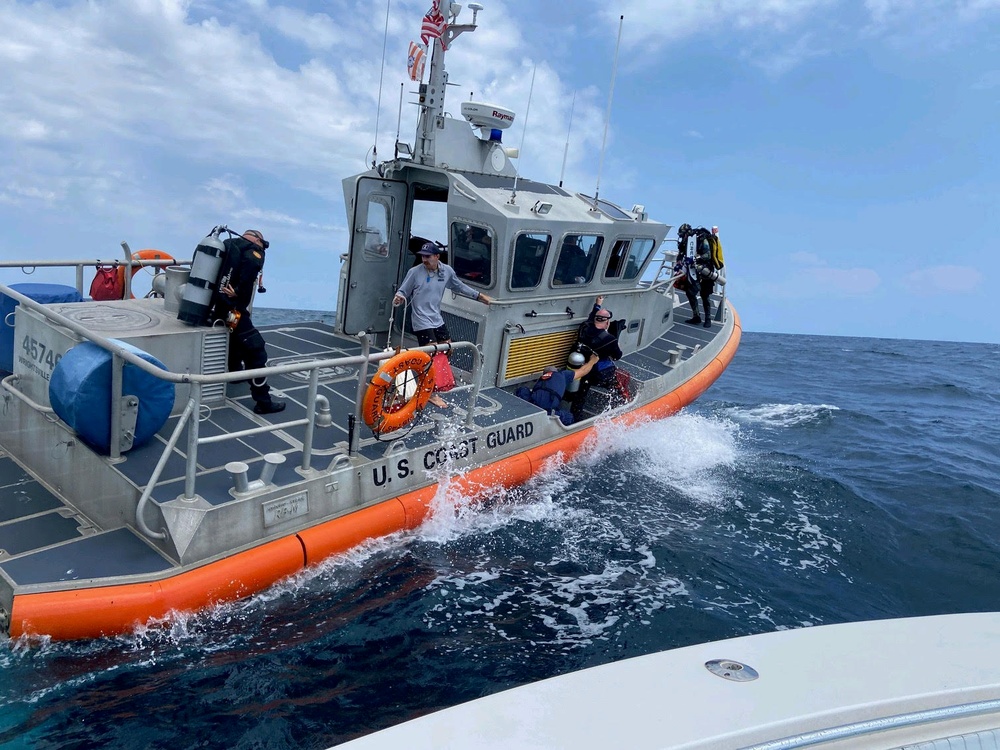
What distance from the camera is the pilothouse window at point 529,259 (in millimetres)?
6902

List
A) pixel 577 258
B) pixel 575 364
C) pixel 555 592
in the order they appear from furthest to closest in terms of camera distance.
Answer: pixel 577 258
pixel 575 364
pixel 555 592

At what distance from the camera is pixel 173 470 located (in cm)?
456

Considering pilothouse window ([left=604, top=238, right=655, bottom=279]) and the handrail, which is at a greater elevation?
pilothouse window ([left=604, top=238, right=655, bottom=279])

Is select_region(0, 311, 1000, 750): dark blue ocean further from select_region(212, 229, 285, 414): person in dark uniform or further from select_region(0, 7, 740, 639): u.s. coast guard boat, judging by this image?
select_region(212, 229, 285, 414): person in dark uniform

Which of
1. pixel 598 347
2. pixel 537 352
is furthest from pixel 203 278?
pixel 598 347

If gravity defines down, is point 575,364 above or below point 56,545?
above

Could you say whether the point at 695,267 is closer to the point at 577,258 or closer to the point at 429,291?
the point at 577,258

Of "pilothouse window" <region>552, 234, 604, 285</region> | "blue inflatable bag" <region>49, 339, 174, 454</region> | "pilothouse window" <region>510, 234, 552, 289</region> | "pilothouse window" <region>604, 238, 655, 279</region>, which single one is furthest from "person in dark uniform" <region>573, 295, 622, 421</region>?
"blue inflatable bag" <region>49, 339, 174, 454</region>

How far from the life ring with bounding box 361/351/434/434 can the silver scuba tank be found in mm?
2530

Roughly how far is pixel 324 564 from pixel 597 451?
357 centimetres

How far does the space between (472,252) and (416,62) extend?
2.17 metres

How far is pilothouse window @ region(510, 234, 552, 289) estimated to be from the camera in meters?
6.90

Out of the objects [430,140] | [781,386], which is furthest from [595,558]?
[781,386]

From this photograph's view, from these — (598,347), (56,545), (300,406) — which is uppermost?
(598,347)
